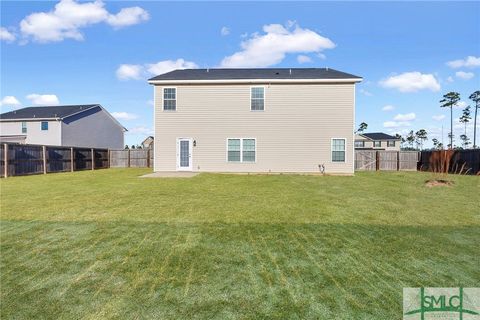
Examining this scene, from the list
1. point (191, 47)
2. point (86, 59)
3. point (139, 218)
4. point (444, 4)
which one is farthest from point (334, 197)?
point (86, 59)

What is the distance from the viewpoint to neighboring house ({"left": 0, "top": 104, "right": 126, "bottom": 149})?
27812mm

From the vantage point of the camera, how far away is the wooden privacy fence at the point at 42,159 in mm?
15305

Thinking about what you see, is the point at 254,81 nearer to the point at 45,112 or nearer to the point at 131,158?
the point at 131,158

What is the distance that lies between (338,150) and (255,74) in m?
7.05

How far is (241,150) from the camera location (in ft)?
55.6

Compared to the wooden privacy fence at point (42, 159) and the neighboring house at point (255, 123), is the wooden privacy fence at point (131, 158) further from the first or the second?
the neighboring house at point (255, 123)

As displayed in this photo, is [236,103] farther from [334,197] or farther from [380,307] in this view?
[380,307]

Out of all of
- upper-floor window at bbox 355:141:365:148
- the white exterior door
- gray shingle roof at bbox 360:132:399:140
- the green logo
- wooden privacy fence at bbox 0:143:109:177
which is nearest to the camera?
the green logo

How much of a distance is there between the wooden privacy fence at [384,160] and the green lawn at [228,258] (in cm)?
1553

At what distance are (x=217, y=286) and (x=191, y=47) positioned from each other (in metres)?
18.3

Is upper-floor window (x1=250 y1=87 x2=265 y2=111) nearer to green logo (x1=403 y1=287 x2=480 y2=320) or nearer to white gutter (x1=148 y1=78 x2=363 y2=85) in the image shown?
white gutter (x1=148 y1=78 x2=363 y2=85)

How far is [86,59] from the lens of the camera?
1814 cm

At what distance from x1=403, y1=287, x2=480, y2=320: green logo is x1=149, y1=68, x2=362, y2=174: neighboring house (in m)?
13.8

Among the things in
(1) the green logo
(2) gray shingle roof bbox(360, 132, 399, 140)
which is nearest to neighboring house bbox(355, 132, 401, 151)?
(2) gray shingle roof bbox(360, 132, 399, 140)
